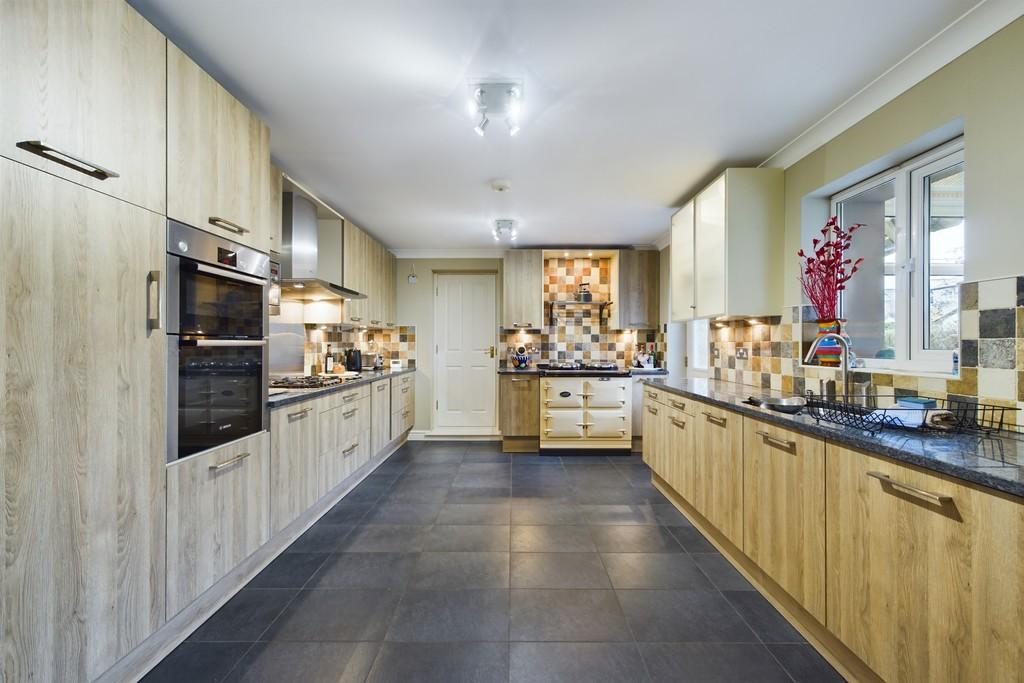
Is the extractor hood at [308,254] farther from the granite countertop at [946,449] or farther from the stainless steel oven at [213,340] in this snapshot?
the granite countertop at [946,449]

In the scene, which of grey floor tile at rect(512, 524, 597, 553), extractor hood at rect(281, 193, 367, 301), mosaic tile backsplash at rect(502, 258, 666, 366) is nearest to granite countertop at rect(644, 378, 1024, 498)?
grey floor tile at rect(512, 524, 597, 553)

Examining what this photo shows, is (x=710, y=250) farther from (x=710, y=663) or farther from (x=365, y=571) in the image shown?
(x=365, y=571)

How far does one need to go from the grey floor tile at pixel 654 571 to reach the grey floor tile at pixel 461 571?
0.58 meters

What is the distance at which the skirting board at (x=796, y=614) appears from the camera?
1439mm

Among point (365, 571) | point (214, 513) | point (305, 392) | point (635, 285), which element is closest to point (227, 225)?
point (305, 392)

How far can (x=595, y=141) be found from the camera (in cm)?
244

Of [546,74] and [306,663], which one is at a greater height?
[546,74]

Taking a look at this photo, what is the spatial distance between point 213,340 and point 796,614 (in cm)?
273

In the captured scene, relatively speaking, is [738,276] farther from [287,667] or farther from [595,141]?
[287,667]

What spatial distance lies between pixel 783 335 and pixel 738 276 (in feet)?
1.49

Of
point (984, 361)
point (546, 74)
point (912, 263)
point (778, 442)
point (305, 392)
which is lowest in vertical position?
point (778, 442)

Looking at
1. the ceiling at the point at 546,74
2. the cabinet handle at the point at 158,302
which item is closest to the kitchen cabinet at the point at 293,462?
the cabinet handle at the point at 158,302

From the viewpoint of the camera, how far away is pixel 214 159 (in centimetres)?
175

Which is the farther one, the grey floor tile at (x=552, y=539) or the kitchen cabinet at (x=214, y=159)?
the grey floor tile at (x=552, y=539)
